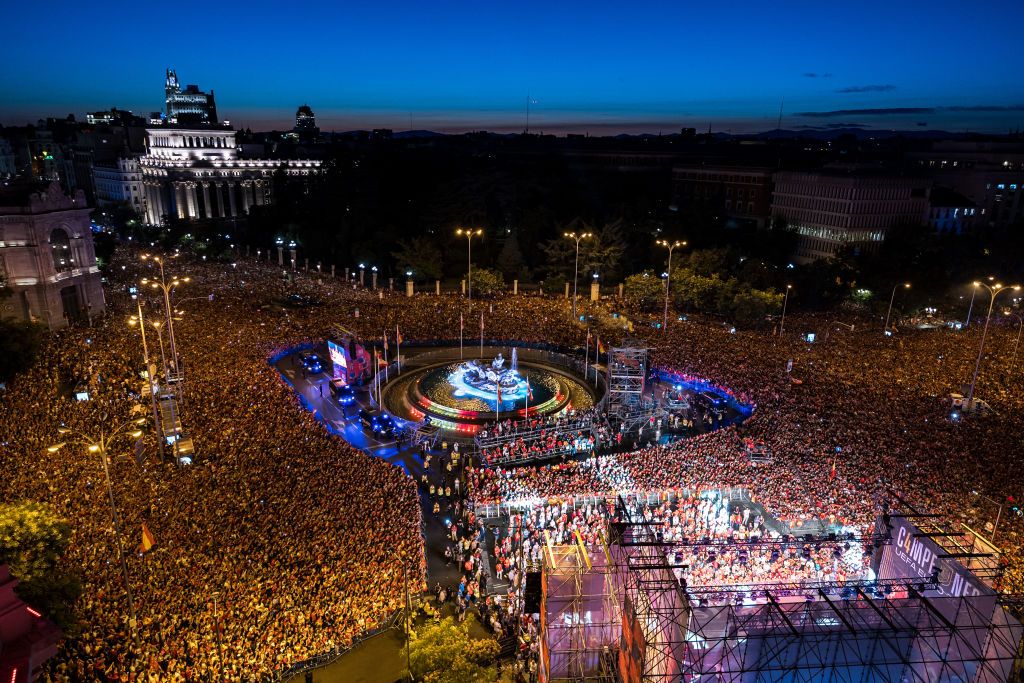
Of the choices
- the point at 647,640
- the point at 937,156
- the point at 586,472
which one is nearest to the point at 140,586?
the point at 647,640

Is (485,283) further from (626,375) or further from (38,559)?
(38,559)

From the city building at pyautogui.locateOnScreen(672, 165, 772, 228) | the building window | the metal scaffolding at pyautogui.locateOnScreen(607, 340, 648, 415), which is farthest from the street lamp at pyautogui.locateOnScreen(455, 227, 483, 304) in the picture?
the building window

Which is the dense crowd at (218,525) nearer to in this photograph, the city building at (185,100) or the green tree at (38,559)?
the green tree at (38,559)

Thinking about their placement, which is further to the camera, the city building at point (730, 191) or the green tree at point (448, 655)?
the city building at point (730, 191)

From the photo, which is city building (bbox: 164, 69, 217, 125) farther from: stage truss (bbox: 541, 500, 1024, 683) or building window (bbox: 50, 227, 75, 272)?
stage truss (bbox: 541, 500, 1024, 683)

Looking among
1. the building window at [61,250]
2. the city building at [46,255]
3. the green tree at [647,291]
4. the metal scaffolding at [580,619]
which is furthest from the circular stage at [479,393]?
the building window at [61,250]

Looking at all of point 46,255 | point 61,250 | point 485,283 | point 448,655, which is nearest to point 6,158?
point 61,250

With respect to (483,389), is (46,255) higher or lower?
higher
